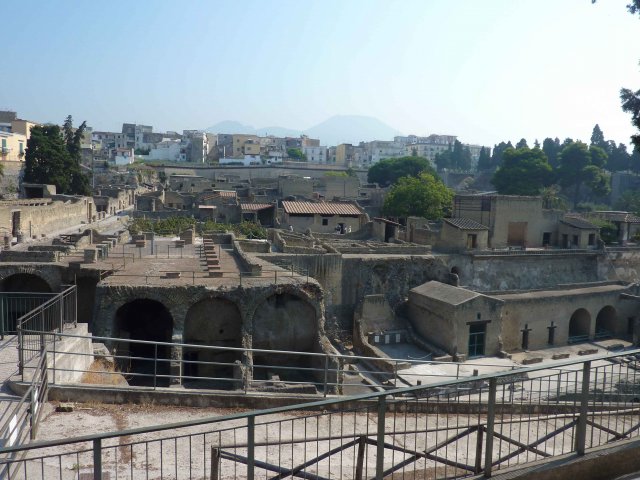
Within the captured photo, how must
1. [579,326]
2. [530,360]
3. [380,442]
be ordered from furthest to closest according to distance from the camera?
[579,326] → [530,360] → [380,442]

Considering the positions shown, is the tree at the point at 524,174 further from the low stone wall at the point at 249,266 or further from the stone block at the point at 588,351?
the low stone wall at the point at 249,266

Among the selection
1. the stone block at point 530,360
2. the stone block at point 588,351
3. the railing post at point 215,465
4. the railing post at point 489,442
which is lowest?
the stone block at point 588,351

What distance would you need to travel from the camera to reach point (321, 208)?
50906 millimetres

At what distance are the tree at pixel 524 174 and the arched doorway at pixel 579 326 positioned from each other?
37.6 m

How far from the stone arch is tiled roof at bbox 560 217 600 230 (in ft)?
129

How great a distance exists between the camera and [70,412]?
356 inches

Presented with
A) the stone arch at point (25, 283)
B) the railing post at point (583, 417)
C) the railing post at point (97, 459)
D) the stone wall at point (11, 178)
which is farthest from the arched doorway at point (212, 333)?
the stone wall at point (11, 178)

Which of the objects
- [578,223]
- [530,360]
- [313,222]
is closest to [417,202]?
[313,222]

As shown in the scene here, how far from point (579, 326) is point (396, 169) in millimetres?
52489

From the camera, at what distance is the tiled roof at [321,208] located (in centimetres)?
4988

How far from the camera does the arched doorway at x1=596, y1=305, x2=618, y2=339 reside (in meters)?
36.2

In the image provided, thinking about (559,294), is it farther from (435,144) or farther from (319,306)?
(435,144)

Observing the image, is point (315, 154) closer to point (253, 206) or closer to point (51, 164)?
point (253, 206)

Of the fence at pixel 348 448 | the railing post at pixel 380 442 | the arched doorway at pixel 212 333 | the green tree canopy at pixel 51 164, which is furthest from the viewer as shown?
the green tree canopy at pixel 51 164
